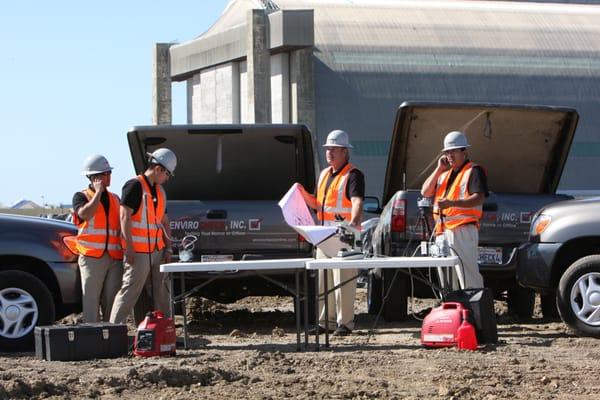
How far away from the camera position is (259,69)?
62.3 meters

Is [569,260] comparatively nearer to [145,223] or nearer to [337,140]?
[337,140]

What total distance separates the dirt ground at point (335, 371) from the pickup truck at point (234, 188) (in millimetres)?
940

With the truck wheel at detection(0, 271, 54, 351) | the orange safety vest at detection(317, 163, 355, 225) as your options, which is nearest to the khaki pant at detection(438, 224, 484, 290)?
the orange safety vest at detection(317, 163, 355, 225)

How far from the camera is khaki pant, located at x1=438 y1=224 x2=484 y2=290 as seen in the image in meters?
12.8

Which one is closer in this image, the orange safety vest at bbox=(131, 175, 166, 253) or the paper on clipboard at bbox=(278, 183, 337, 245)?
the paper on clipboard at bbox=(278, 183, 337, 245)

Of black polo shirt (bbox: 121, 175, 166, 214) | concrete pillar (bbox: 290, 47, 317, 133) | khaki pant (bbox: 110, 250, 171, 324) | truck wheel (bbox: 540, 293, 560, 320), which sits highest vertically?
concrete pillar (bbox: 290, 47, 317, 133)

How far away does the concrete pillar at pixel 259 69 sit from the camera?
61.8 m

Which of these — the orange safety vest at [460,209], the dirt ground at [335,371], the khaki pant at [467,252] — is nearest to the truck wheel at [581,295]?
the dirt ground at [335,371]

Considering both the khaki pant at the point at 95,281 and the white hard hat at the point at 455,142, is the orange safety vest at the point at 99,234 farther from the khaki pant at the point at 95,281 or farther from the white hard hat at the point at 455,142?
the white hard hat at the point at 455,142

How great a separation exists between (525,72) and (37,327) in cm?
5955

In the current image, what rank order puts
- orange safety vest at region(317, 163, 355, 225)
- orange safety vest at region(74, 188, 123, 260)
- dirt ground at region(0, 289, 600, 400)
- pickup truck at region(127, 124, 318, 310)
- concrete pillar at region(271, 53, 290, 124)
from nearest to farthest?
dirt ground at region(0, 289, 600, 400) → orange safety vest at region(74, 188, 123, 260) → orange safety vest at region(317, 163, 355, 225) → pickup truck at region(127, 124, 318, 310) → concrete pillar at region(271, 53, 290, 124)

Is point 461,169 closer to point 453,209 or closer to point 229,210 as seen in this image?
point 453,209

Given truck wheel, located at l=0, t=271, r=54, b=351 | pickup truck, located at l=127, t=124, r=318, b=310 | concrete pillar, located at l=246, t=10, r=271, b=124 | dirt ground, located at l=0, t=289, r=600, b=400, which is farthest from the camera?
concrete pillar, located at l=246, t=10, r=271, b=124

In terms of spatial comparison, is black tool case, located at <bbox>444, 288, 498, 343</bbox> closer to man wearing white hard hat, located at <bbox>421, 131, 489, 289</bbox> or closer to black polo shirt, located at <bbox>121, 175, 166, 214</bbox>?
man wearing white hard hat, located at <bbox>421, 131, 489, 289</bbox>
